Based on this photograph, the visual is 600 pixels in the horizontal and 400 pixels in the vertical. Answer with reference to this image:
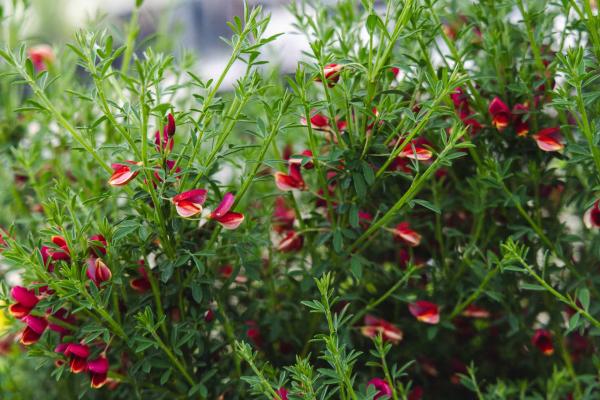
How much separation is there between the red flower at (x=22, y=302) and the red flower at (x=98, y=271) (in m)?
0.11

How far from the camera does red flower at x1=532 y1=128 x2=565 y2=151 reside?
1.14 metres

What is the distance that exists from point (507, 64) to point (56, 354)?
0.93 metres

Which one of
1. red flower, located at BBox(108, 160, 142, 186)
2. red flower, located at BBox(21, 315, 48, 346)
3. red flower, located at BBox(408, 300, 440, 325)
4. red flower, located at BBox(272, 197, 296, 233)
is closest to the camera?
red flower, located at BBox(108, 160, 142, 186)

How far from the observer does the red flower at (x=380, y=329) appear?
1195 mm

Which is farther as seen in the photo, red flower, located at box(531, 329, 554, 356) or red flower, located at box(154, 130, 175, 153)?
red flower, located at box(531, 329, 554, 356)

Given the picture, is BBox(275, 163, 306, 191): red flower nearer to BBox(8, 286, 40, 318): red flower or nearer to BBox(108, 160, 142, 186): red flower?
BBox(108, 160, 142, 186): red flower

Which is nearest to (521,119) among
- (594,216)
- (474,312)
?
(594,216)

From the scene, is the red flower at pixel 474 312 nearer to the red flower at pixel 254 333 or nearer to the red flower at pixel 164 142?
the red flower at pixel 254 333

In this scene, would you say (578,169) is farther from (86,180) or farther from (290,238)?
(86,180)

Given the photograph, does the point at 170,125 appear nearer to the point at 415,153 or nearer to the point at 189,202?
the point at 189,202

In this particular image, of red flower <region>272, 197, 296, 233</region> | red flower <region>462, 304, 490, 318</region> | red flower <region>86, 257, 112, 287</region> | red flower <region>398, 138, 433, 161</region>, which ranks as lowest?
red flower <region>462, 304, 490, 318</region>

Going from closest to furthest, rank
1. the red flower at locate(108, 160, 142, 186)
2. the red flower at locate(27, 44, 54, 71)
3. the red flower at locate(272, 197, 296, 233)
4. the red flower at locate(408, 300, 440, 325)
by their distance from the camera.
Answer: the red flower at locate(108, 160, 142, 186)
the red flower at locate(408, 300, 440, 325)
the red flower at locate(272, 197, 296, 233)
the red flower at locate(27, 44, 54, 71)

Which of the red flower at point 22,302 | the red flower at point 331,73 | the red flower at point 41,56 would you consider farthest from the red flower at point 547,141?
the red flower at point 41,56

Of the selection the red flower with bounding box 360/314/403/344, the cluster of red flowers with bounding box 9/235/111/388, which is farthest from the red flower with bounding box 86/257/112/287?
the red flower with bounding box 360/314/403/344
